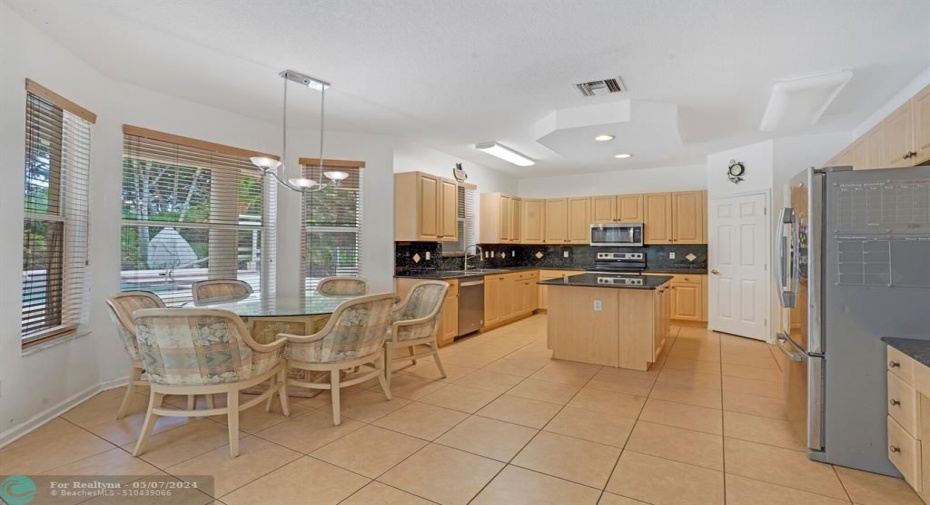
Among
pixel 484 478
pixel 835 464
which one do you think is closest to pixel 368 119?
pixel 484 478

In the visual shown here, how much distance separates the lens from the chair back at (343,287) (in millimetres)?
4316

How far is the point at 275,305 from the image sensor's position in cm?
324

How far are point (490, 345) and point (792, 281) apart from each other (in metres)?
3.22

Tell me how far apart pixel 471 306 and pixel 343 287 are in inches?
72.0

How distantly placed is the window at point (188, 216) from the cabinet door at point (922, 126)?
5.42 meters

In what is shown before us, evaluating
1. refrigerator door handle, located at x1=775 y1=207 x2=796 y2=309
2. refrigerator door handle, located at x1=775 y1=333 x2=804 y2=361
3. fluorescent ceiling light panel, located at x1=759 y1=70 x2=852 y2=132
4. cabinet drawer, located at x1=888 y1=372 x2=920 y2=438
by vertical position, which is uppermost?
fluorescent ceiling light panel, located at x1=759 y1=70 x2=852 y2=132

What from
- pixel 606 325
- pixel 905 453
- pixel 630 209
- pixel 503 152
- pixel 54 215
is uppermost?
pixel 503 152

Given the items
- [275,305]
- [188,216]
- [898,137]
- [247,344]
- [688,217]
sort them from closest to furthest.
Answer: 1. [247,344]
2. [898,137]
3. [275,305]
4. [188,216]
5. [688,217]

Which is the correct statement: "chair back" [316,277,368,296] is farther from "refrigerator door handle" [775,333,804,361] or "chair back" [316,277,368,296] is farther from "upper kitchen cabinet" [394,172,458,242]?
"refrigerator door handle" [775,333,804,361]

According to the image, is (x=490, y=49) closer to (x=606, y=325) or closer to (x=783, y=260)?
(x=783, y=260)

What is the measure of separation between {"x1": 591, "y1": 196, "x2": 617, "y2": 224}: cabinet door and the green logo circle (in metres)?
7.02

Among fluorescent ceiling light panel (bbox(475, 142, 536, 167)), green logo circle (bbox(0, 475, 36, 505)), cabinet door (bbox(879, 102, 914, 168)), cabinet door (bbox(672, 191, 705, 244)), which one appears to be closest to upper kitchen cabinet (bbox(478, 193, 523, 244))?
fluorescent ceiling light panel (bbox(475, 142, 536, 167))

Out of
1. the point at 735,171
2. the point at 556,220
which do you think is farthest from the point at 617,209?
the point at 735,171

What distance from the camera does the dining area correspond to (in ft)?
7.48
